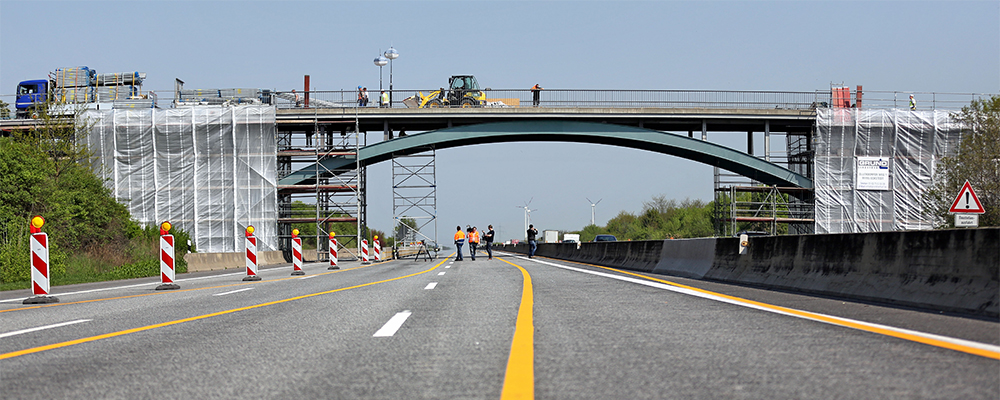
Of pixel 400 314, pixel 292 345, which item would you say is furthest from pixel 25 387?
pixel 400 314

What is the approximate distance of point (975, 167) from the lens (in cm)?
4803

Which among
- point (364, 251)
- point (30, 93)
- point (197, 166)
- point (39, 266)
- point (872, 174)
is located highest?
point (30, 93)

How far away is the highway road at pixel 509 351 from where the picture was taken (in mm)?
4145

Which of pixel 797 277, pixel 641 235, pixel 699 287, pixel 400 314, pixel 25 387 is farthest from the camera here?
pixel 641 235

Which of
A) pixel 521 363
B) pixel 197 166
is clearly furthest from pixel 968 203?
pixel 197 166

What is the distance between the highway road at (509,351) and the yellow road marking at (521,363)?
0.7 inches

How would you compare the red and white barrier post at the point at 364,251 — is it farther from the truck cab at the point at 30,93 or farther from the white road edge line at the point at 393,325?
the truck cab at the point at 30,93

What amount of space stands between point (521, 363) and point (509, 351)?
0.54 meters

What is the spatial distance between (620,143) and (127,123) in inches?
1319

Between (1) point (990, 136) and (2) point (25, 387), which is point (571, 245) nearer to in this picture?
(1) point (990, 136)

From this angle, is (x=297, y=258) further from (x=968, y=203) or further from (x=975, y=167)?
(x=975, y=167)

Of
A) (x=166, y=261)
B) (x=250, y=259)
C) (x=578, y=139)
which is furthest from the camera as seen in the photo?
(x=578, y=139)

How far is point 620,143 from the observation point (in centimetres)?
5353

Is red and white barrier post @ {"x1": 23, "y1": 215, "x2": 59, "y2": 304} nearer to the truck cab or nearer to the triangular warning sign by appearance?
the triangular warning sign
